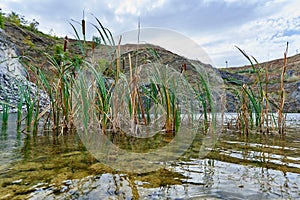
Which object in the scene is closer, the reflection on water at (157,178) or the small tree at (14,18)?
the reflection on water at (157,178)

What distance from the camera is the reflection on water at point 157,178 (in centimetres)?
57

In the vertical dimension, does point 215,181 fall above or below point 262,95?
below

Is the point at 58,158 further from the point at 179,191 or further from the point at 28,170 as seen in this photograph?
the point at 179,191

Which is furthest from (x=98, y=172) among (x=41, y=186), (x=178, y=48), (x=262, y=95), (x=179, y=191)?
(x=262, y=95)

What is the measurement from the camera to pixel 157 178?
27.5 inches

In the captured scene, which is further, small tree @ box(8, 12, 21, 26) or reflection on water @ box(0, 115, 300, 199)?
small tree @ box(8, 12, 21, 26)

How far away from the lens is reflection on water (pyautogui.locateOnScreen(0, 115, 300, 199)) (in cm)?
57

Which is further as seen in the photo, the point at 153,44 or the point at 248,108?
the point at 248,108

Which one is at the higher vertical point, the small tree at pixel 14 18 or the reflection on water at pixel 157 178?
the small tree at pixel 14 18

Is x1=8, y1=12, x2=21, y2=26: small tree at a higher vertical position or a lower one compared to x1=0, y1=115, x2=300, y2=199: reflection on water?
higher

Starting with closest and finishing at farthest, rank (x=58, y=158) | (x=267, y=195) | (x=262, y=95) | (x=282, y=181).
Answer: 1. (x=267, y=195)
2. (x=282, y=181)
3. (x=58, y=158)
4. (x=262, y=95)

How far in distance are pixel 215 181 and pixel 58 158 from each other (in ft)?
2.13

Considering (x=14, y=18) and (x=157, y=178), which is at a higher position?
(x=14, y=18)

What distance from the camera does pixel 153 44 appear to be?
5.46 feet
